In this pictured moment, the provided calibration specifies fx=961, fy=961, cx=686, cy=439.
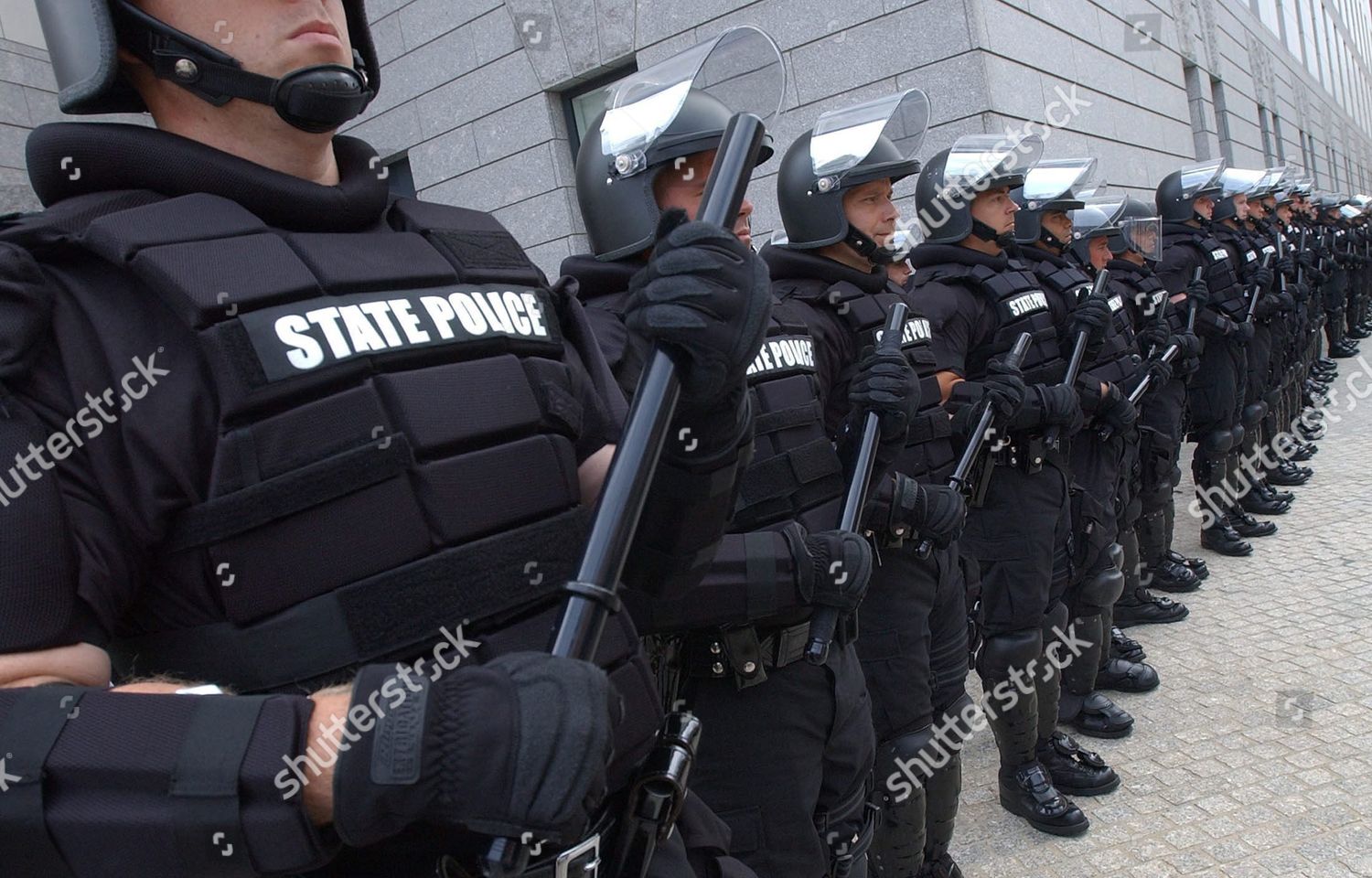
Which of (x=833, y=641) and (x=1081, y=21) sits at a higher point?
(x=1081, y=21)

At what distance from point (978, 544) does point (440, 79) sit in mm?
7823

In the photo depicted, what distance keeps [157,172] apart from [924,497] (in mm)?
2354

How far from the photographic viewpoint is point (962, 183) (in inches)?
176

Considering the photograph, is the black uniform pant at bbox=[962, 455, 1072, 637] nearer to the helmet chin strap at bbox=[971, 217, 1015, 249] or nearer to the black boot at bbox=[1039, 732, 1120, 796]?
the black boot at bbox=[1039, 732, 1120, 796]

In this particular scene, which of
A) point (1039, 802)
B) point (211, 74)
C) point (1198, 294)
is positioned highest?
point (211, 74)

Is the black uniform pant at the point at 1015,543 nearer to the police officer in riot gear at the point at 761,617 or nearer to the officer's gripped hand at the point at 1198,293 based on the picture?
the police officer in riot gear at the point at 761,617

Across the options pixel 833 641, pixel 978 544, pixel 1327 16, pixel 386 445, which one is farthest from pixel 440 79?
pixel 1327 16

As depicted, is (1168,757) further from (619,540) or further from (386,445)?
(386,445)

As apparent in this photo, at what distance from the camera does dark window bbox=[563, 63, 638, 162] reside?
8656 mm

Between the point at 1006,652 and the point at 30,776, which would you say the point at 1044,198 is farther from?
the point at 30,776

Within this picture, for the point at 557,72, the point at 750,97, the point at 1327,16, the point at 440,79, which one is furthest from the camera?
the point at 1327,16

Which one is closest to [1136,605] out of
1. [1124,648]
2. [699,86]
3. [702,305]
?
[1124,648]

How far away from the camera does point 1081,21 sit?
29.7 feet

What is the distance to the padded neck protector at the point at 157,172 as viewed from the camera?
123 centimetres
